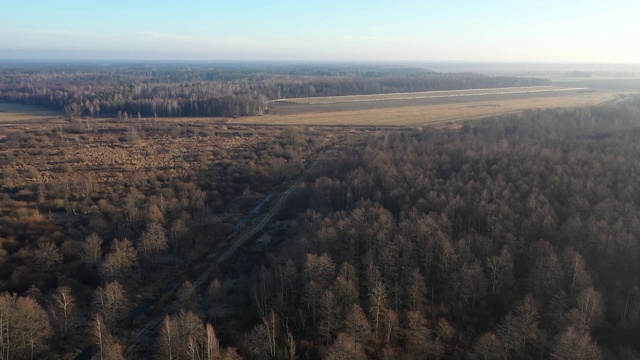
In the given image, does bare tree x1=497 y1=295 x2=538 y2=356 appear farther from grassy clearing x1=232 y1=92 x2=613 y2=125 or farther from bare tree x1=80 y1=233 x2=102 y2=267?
grassy clearing x1=232 y1=92 x2=613 y2=125

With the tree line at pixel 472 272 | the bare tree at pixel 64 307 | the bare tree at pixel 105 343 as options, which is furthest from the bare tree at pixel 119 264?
the tree line at pixel 472 272

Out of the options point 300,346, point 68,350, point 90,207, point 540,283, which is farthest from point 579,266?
point 90,207

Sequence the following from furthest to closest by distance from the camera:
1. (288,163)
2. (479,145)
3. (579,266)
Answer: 1. (288,163)
2. (479,145)
3. (579,266)

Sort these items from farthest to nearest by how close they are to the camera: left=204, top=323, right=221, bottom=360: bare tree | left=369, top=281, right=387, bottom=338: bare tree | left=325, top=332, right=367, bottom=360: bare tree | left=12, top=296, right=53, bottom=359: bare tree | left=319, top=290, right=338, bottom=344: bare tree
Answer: left=319, top=290, right=338, bottom=344: bare tree → left=369, top=281, right=387, bottom=338: bare tree → left=12, top=296, right=53, bottom=359: bare tree → left=204, top=323, right=221, bottom=360: bare tree → left=325, top=332, right=367, bottom=360: bare tree

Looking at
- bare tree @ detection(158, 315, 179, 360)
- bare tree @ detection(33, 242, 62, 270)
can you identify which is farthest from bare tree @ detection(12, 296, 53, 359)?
bare tree @ detection(33, 242, 62, 270)

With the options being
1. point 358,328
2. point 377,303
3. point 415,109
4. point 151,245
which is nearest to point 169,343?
point 358,328

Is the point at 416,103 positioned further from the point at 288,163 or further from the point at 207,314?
the point at 207,314

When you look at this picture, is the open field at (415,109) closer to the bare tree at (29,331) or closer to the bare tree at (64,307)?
the bare tree at (64,307)
